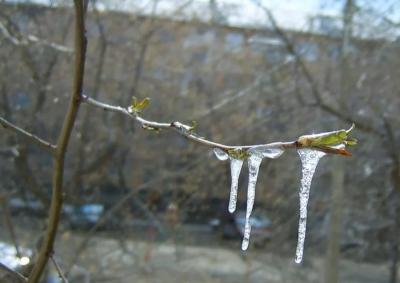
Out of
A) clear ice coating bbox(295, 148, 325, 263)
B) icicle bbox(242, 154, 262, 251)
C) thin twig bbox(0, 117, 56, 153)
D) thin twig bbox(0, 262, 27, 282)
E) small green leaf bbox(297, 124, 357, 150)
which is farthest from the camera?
thin twig bbox(0, 262, 27, 282)

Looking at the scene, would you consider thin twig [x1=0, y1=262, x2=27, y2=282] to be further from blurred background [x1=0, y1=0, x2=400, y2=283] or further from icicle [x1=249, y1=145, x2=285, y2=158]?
blurred background [x1=0, y1=0, x2=400, y2=283]

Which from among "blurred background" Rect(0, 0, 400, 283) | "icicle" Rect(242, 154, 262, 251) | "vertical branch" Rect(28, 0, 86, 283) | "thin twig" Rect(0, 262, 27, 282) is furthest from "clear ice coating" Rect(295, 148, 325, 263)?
"blurred background" Rect(0, 0, 400, 283)

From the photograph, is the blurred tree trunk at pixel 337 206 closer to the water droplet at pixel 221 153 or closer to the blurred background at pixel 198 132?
the blurred background at pixel 198 132

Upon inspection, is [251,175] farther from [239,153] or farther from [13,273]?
[13,273]

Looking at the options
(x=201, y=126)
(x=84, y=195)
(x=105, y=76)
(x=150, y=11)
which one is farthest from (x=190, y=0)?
(x=84, y=195)

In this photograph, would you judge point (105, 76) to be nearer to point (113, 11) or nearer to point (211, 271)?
point (113, 11)

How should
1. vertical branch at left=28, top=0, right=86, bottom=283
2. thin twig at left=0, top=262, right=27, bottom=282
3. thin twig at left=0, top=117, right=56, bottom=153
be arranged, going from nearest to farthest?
vertical branch at left=28, top=0, right=86, bottom=283 < thin twig at left=0, top=117, right=56, bottom=153 < thin twig at left=0, top=262, right=27, bottom=282
